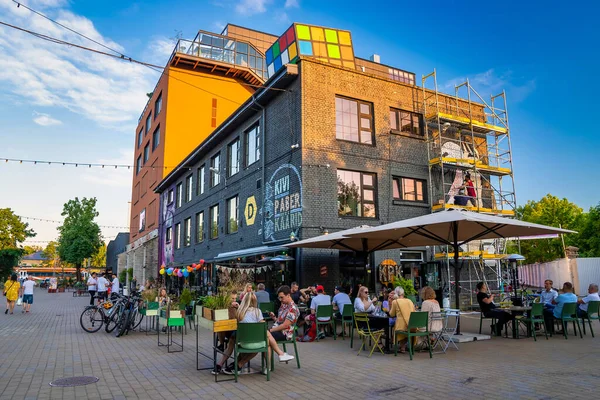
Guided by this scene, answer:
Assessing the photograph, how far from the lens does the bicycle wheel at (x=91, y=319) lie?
12.7 metres

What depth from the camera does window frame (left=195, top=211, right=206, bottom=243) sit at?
27.4 meters

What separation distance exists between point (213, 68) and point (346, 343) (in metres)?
29.6

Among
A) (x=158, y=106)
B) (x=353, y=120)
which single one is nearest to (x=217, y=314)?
(x=353, y=120)

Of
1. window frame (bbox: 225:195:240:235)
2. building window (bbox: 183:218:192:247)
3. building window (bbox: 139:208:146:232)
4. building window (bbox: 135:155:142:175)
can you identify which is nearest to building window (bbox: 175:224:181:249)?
building window (bbox: 183:218:192:247)

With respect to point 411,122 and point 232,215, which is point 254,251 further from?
point 411,122

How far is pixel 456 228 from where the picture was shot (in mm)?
10609

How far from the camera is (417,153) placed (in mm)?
19688

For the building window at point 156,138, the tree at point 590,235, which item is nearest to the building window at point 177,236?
the building window at point 156,138

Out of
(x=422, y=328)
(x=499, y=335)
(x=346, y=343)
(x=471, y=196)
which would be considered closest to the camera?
(x=422, y=328)

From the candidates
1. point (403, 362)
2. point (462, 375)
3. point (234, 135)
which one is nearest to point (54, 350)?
point (403, 362)

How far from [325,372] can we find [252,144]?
49.9 feet

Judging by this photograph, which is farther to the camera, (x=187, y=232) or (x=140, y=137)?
(x=140, y=137)

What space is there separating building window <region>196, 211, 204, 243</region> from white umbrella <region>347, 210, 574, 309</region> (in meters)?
15.6

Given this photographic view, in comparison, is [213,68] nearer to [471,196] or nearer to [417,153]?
[417,153]
